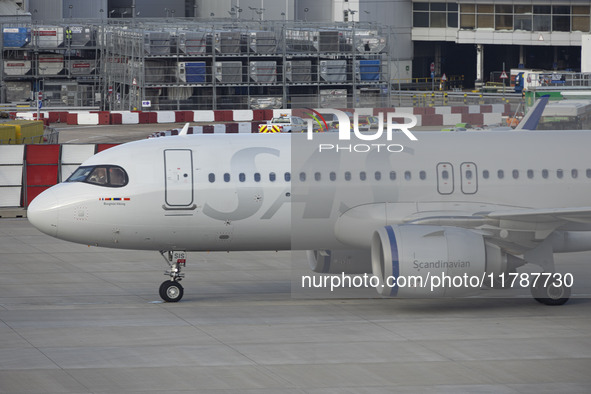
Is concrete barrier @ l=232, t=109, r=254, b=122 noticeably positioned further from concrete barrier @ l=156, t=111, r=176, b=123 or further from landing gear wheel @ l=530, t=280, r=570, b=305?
landing gear wheel @ l=530, t=280, r=570, b=305

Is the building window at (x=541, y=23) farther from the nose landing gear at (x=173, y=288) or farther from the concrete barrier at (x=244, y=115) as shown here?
the nose landing gear at (x=173, y=288)

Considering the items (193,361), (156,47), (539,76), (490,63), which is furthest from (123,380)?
(490,63)

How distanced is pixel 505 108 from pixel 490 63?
169ft

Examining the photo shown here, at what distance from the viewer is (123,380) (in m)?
16.8

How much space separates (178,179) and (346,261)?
4513 millimetres

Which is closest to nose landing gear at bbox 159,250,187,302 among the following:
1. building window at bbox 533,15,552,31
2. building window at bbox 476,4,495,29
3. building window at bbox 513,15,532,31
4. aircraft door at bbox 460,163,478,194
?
aircraft door at bbox 460,163,478,194

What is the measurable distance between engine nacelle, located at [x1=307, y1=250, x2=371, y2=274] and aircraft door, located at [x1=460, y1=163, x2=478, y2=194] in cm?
282

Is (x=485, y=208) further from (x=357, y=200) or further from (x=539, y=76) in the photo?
(x=539, y=76)

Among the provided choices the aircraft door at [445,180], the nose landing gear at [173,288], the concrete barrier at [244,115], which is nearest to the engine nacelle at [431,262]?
the aircraft door at [445,180]

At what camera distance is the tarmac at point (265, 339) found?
1673cm

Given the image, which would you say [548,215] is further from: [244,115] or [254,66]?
[254,66]

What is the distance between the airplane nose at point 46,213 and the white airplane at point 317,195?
0.09 feet

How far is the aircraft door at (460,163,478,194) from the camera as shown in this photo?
22625 millimetres

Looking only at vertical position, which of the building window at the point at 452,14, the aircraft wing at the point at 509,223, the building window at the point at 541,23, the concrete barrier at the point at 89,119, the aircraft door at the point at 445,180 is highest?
the building window at the point at 452,14
